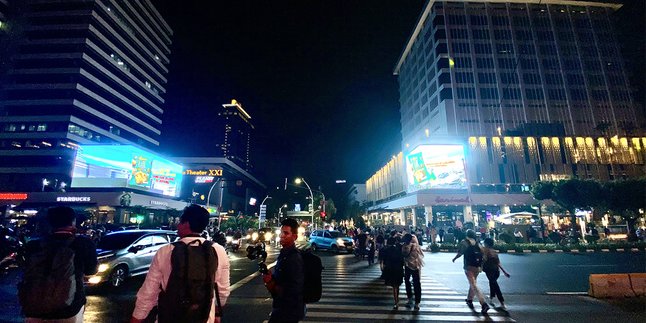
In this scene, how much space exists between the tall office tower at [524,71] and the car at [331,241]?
3629cm

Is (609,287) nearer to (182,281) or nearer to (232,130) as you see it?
(182,281)

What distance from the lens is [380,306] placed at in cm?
802

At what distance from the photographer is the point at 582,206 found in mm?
27969

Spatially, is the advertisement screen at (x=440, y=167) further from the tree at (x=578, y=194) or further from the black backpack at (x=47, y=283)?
the black backpack at (x=47, y=283)

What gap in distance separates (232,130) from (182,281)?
533 ft

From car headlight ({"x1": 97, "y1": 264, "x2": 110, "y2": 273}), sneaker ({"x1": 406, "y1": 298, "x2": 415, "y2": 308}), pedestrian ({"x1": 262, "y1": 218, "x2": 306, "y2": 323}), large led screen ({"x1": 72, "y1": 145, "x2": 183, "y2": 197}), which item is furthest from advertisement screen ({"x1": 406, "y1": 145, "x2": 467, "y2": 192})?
pedestrian ({"x1": 262, "y1": 218, "x2": 306, "y2": 323})

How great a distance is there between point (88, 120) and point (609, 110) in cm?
9849

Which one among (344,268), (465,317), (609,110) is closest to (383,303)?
(465,317)

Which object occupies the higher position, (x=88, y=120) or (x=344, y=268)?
(x=88, y=120)

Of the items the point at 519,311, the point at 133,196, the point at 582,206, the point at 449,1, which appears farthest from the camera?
the point at 449,1

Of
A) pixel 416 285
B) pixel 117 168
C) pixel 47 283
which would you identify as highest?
pixel 117 168

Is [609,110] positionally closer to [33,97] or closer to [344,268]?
[344,268]

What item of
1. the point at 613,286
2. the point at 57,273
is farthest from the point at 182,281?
the point at 613,286

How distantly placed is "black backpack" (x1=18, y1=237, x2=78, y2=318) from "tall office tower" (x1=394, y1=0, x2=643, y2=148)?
55.5 m
